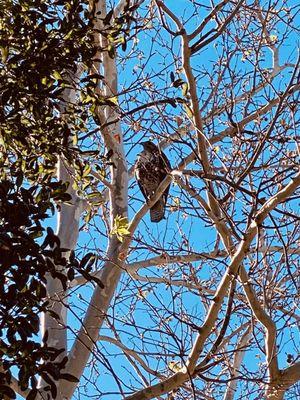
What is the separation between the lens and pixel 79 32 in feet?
8.32

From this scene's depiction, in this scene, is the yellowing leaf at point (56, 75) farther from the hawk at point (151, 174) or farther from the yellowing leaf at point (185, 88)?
the hawk at point (151, 174)

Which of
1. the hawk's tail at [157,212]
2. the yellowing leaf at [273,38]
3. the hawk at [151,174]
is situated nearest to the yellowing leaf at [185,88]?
the hawk at [151,174]

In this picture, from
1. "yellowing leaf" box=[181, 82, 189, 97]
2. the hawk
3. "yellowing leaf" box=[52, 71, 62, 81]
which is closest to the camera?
"yellowing leaf" box=[52, 71, 62, 81]

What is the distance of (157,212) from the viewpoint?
187 inches

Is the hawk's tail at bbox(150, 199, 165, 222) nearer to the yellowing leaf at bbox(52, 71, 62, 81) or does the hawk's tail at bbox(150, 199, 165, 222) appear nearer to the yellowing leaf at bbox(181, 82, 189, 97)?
the yellowing leaf at bbox(181, 82, 189, 97)

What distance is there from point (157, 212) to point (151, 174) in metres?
0.25

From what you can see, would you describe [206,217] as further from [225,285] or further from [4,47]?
[4,47]

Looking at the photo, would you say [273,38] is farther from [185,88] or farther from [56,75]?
[56,75]

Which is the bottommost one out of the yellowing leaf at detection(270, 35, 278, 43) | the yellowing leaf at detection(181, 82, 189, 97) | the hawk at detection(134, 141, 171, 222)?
the yellowing leaf at detection(181, 82, 189, 97)

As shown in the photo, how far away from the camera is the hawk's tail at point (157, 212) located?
4.63 m

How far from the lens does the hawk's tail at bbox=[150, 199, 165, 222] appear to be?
4.63 meters

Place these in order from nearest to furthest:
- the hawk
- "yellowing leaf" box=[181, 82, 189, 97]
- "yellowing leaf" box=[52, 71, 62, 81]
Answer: "yellowing leaf" box=[52, 71, 62, 81] → "yellowing leaf" box=[181, 82, 189, 97] → the hawk

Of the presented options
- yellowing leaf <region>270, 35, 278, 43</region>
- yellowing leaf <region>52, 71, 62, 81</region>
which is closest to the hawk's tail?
yellowing leaf <region>270, 35, 278, 43</region>

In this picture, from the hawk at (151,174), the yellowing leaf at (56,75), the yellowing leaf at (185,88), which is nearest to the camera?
the yellowing leaf at (56,75)
